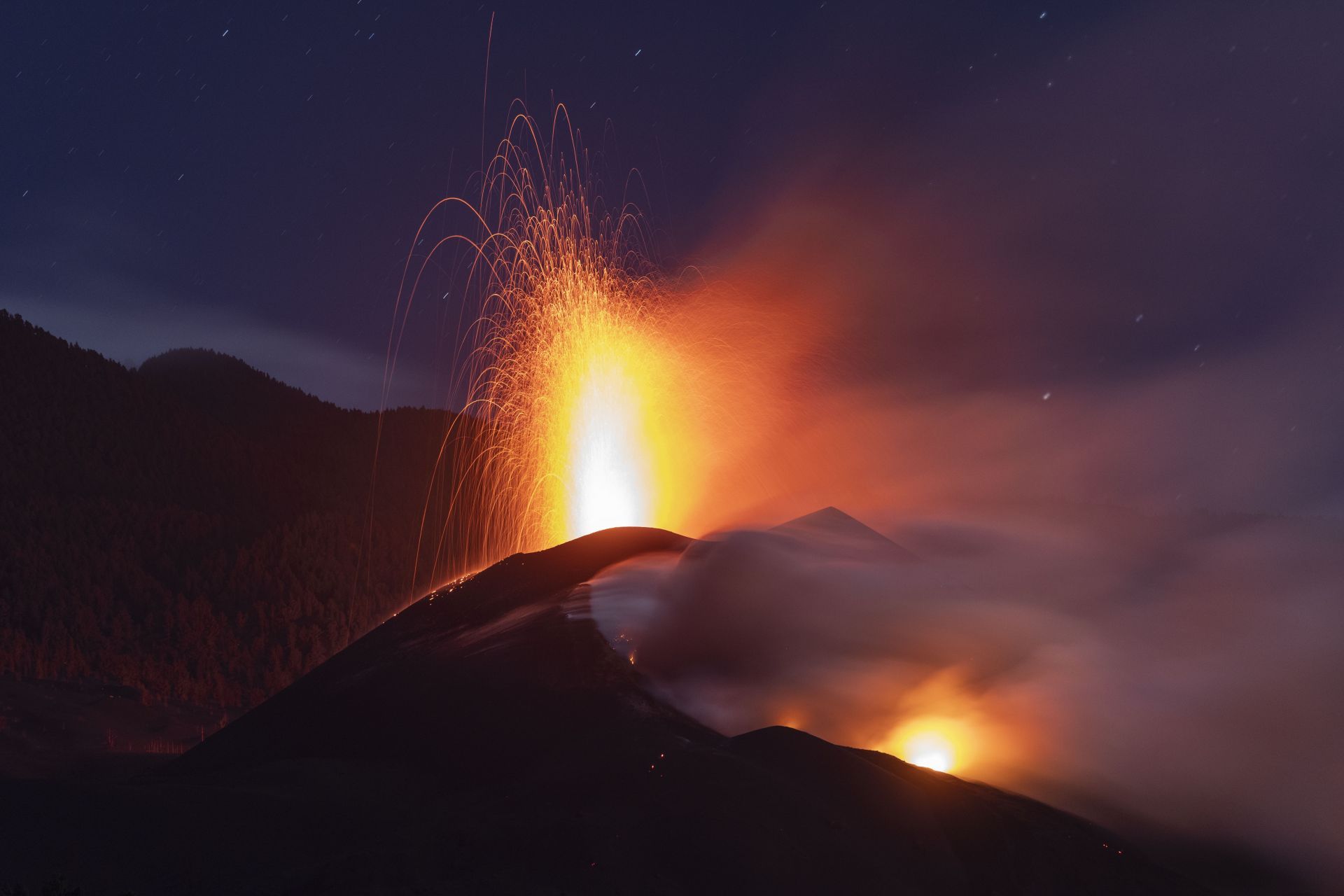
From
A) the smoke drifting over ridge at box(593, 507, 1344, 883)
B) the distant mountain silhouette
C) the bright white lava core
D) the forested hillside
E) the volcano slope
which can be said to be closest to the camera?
the volcano slope

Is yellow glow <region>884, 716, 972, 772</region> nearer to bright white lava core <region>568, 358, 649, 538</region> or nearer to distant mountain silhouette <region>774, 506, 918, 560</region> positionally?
distant mountain silhouette <region>774, 506, 918, 560</region>

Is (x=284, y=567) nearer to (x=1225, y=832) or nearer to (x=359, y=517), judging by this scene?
(x=359, y=517)

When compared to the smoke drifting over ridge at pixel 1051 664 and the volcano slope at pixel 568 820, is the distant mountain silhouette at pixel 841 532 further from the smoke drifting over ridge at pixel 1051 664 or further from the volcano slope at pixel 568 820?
the volcano slope at pixel 568 820

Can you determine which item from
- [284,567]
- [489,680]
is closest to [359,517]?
[284,567]

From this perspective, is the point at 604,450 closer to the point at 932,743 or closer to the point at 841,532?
the point at 841,532

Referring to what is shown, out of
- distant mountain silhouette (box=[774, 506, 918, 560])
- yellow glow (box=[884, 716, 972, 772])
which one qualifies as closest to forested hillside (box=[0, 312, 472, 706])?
distant mountain silhouette (box=[774, 506, 918, 560])

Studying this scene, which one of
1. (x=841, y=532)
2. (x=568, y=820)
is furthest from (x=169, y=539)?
(x=568, y=820)

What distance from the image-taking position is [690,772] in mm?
14344

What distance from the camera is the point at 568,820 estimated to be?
13398 millimetres

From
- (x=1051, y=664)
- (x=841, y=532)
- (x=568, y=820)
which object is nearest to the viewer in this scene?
(x=568, y=820)

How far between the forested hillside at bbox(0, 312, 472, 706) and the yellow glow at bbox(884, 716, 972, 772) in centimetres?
4728

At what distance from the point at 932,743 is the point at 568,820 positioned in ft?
22.9

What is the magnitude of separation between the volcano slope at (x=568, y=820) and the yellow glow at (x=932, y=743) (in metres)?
1.12

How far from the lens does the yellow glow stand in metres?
16.8
